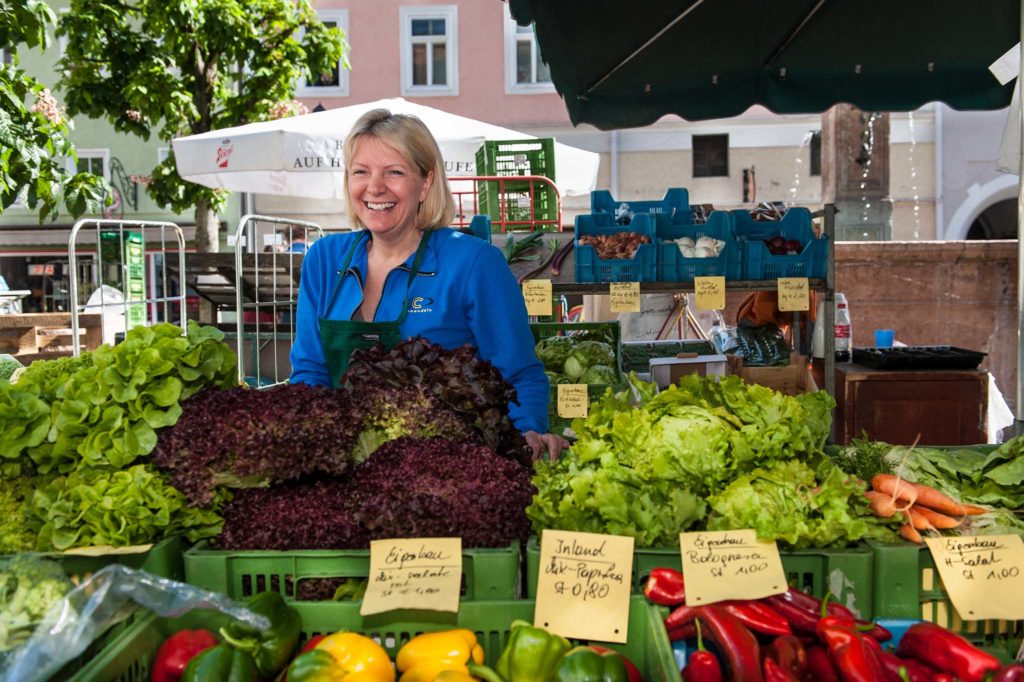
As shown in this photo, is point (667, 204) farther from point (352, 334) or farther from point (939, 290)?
point (352, 334)

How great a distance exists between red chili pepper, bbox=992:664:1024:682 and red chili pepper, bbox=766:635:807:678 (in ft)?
1.11

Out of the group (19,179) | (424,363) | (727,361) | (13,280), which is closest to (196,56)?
(19,179)

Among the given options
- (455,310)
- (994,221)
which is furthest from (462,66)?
(455,310)

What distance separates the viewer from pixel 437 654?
164cm

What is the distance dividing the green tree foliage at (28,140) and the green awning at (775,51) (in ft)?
8.15

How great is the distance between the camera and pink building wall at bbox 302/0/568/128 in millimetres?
19047

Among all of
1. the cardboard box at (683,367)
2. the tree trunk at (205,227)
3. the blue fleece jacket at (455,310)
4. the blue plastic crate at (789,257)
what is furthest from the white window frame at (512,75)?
the blue fleece jacket at (455,310)

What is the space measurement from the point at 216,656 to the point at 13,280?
74.3 ft

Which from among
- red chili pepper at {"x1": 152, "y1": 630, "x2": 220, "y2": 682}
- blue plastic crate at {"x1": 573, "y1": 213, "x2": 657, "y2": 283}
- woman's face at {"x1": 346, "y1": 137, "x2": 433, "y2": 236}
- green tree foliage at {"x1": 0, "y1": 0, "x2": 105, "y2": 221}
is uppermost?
green tree foliage at {"x1": 0, "y1": 0, "x2": 105, "y2": 221}

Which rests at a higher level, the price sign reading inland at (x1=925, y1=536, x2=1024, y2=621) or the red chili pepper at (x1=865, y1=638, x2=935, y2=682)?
the price sign reading inland at (x1=925, y1=536, x2=1024, y2=621)

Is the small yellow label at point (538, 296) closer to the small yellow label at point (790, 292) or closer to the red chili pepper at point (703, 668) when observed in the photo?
the small yellow label at point (790, 292)


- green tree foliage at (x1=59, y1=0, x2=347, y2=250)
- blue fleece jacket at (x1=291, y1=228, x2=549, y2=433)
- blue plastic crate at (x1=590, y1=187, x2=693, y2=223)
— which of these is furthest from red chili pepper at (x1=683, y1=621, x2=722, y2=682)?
green tree foliage at (x1=59, y1=0, x2=347, y2=250)

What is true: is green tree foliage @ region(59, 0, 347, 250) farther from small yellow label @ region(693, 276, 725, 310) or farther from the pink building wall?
small yellow label @ region(693, 276, 725, 310)

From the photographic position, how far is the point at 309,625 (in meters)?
1.73
